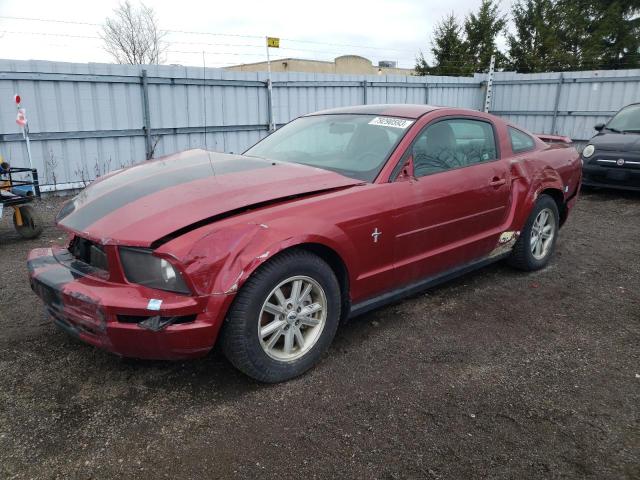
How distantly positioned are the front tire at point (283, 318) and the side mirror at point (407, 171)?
0.89 metres

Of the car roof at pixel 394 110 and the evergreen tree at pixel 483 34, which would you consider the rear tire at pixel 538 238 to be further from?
the evergreen tree at pixel 483 34

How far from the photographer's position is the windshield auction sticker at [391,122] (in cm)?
360

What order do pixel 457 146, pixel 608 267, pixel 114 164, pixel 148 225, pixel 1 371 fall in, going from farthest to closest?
pixel 114 164 → pixel 608 267 → pixel 457 146 → pixel 1 371 → pixel 148 225

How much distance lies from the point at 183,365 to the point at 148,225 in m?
0.99

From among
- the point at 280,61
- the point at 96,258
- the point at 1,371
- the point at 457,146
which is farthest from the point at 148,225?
the point at 280,61

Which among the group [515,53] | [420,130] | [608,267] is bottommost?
[608,267]

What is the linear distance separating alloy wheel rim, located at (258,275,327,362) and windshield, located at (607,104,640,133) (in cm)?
804

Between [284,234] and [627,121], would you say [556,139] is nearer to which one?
[284,234]

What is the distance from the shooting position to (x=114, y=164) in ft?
29.5

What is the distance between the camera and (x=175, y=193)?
285 cm

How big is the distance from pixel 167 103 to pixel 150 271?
25.2ft

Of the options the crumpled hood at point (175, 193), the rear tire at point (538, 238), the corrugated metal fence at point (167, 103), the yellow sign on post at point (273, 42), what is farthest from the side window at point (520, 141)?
the yellow sign on post at point (273, 42)

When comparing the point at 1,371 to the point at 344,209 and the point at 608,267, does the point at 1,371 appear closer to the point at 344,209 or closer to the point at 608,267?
the point at 344,209

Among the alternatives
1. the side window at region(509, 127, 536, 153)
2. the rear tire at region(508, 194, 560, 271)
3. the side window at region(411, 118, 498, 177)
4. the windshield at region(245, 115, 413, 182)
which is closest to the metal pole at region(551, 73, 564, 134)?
the rear tire at region(508, 194, 560, 271)
